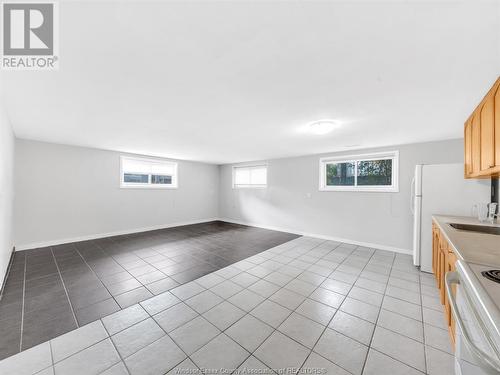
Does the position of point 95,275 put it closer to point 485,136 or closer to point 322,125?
point 322,125

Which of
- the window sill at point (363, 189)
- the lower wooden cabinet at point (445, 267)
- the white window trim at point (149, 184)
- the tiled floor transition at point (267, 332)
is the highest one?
the white window trim at point (149, 184)

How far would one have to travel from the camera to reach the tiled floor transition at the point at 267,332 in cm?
139

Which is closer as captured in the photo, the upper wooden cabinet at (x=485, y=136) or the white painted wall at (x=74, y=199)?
the upper wooden cabinet at (x=485, y=136)

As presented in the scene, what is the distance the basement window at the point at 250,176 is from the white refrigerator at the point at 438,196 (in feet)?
13.0

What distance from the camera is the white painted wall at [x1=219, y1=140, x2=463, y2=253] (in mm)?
3762

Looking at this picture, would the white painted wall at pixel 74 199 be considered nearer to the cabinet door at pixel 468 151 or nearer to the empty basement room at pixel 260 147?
the empty basement room at pixel 260 147

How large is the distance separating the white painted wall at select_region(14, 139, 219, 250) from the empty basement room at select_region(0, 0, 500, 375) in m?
0.04

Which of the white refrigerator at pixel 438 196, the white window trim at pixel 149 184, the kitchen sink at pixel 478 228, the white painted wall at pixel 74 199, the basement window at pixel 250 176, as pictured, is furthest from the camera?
the basement window at pixel 250 176

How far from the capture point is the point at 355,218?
4383 mm

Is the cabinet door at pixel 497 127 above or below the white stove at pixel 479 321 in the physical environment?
above

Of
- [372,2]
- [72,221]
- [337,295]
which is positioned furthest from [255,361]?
[72,221]

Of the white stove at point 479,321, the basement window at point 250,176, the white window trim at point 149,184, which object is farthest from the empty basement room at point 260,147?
the basement window at point 250,176

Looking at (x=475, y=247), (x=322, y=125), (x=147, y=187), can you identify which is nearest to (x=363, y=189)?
(x=322, y=125)

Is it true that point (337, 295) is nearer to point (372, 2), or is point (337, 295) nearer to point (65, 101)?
point (372, 2)
